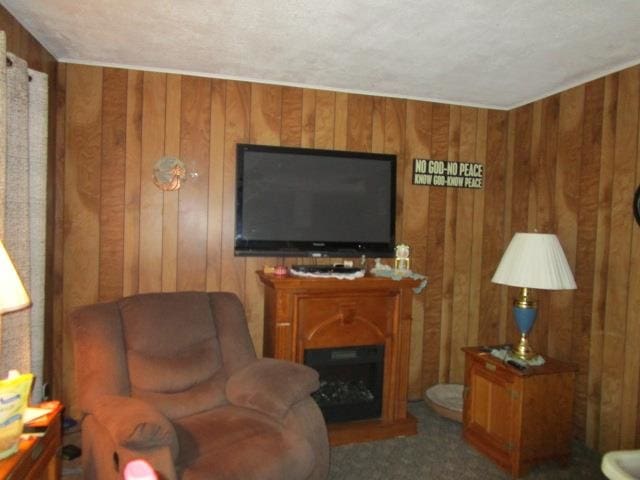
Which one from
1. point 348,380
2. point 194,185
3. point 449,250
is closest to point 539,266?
point 449,250

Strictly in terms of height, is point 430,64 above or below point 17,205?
above

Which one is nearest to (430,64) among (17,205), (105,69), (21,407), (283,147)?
(283,147)

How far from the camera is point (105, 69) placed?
2.88 metres

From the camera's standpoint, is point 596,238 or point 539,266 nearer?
point 539,266

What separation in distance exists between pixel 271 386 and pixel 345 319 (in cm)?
80

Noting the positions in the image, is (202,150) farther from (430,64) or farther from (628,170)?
(628,170)

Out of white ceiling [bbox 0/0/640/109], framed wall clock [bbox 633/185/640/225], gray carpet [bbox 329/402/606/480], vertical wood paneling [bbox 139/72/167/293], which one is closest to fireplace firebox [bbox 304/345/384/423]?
gray carpet [bbox 329/402/606/480]

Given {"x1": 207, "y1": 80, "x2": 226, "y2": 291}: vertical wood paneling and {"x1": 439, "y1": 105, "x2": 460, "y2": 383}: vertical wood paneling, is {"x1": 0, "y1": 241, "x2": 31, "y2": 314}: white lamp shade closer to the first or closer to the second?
{"x1": 207, "y1": 80, "x2": 226, "y2": 291}: vertical wood paneling

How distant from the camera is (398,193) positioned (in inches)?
135

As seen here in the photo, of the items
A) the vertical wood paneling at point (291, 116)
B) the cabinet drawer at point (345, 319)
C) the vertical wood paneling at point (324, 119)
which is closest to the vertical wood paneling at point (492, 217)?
the cabinet drawer at point (345, 319)

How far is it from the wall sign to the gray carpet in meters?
1.85

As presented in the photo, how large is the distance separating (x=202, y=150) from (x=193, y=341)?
1.34m

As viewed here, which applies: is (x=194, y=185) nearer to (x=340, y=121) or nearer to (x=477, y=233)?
(x=340, y=121)

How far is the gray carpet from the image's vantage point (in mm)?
2469
